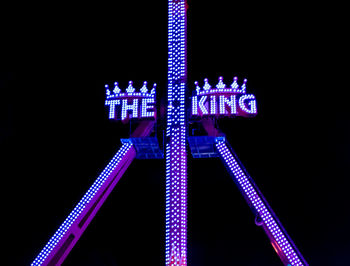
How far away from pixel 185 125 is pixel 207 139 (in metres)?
0.73

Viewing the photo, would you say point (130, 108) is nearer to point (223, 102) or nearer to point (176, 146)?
point (176, 146)

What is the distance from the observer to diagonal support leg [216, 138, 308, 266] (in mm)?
10438

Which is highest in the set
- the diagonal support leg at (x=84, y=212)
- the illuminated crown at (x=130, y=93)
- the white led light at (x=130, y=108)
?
the illuminated crown at (x=130, y=93)

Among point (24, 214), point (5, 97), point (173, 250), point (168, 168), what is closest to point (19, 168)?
point (24, 214)

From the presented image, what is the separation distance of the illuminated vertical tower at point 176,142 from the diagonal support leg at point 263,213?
3.95 feet

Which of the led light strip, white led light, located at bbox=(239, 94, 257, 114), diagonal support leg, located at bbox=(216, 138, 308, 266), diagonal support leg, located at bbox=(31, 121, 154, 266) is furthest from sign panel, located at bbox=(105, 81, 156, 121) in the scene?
white led light, located at bbox=(239, 94, 257, 114)

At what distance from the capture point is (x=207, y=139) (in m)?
12.0

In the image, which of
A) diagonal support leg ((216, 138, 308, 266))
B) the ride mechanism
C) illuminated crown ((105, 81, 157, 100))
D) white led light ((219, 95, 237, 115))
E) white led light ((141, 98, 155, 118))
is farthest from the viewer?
illuminated crown ((105, 81, 157, 100))

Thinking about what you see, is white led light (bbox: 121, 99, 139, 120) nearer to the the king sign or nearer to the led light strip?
the the king sign

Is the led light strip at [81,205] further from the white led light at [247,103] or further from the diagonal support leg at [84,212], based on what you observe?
the white led light at [247,103]

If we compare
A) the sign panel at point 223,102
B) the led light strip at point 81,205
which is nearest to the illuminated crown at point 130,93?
the sign panel at point 223,102

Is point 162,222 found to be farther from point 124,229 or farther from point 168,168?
point 168,168

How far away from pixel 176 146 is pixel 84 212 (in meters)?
3.02

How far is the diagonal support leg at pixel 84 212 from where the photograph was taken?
10859 millimetres
